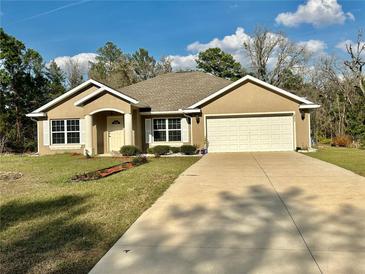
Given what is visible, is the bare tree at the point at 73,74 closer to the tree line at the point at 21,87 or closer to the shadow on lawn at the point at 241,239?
the tree line at the point at 21,87

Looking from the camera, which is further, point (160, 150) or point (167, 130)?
point (167, 130)

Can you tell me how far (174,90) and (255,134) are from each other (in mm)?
7393

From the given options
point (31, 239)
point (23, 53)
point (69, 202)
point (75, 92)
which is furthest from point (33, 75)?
point (31, 239)

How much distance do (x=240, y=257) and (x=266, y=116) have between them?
1670 centimetres

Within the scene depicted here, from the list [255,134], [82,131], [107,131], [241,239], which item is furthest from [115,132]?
[241,239]

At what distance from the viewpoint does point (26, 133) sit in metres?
32.3

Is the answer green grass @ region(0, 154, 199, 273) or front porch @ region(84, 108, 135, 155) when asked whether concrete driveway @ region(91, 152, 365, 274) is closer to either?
green grass @ region(0, 154, 199, 273)

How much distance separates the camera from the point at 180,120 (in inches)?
823

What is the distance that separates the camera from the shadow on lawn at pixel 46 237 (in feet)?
12.6

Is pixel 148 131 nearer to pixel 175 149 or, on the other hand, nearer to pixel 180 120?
pixel 180 120

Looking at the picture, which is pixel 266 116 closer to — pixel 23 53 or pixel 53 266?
pixel 53 266

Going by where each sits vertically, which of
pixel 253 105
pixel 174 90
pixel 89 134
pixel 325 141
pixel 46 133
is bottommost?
pixel 325 141

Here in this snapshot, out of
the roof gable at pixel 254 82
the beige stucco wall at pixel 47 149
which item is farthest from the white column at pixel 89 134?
the roof gable at pixel 254 82

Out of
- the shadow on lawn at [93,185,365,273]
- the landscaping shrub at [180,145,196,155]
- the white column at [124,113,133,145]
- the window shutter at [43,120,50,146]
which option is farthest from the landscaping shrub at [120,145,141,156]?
the shadow on lawn at [93,185,365,273]
